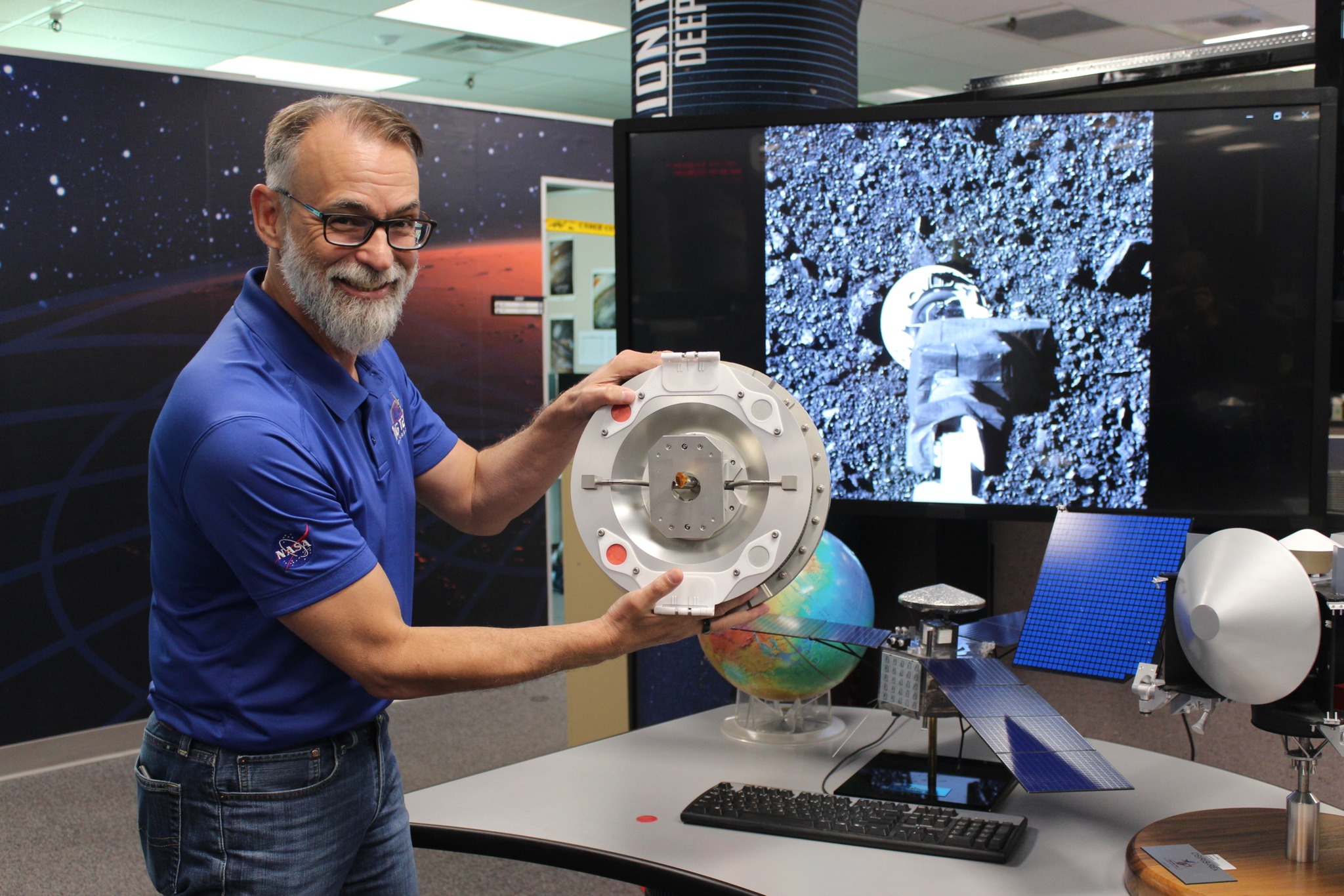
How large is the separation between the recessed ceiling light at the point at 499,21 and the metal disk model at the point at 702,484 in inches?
229

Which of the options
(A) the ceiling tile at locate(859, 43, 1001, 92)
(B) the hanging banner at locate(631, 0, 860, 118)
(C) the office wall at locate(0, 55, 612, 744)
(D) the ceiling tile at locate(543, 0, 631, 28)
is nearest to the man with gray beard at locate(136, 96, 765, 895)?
(B) the hanging banner at locate(631, 0, 860, 118)

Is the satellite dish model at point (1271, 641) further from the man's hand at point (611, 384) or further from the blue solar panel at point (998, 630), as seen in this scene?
the man's hand at point (611, 384)

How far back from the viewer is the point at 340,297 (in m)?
1.31

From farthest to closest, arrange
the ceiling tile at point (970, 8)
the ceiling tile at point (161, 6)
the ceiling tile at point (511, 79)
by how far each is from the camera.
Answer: the ceiling tile at point (511, 79), the ceiling tile at point (970, 8), the ceiling tile at point (161, 6)

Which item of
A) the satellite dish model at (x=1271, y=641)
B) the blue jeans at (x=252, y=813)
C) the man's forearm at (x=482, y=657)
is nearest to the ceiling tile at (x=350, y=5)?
the blue jeans at (x=252, y=813)

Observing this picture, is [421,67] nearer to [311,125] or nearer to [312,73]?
[312,73]

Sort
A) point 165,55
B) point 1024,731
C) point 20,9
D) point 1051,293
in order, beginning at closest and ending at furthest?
point 1024,731
point 1051,293
point 20,9
point 165,55

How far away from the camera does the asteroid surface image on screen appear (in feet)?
5.78

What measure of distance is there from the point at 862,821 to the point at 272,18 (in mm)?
6479

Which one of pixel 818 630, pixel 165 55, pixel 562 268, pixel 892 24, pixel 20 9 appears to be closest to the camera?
pixel 818 630

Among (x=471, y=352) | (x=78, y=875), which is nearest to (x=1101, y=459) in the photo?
(x=78, y=875)

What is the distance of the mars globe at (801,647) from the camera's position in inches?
65.9

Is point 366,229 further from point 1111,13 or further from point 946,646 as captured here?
point 1111,13

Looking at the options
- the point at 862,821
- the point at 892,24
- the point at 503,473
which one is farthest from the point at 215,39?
the point at 862,821
